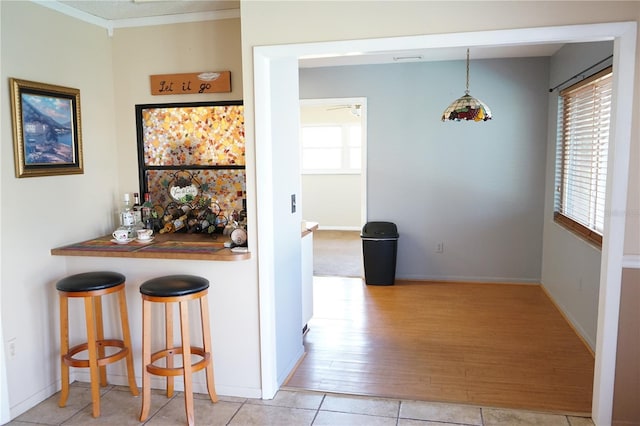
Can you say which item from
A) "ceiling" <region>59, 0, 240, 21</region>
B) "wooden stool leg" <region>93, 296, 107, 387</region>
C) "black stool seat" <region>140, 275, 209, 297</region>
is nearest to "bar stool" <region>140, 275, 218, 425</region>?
"black stool seat" <region>140, 275, 209, 297</region>

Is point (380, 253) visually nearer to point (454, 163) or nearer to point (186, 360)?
point (454, 163)

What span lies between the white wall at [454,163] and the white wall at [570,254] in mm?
208

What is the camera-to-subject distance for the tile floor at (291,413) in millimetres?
2826

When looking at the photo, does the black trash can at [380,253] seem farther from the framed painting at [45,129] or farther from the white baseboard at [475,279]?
the framed painting at [45,129]

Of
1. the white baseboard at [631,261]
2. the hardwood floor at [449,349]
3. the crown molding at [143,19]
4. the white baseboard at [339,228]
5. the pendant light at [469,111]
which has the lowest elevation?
the hardwood floor at [449,349]

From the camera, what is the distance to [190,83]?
3.44m

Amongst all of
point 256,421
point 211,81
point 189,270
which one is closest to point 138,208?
point 189,270

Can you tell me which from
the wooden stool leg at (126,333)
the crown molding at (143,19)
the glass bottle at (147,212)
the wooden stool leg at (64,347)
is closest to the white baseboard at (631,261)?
the crown molding at (143,19)

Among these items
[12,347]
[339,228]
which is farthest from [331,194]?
[12,347]

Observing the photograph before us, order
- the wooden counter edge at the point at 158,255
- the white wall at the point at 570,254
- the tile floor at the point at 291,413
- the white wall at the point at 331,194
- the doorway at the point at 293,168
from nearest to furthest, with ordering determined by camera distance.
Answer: the doorway at the point at 293,168 → the tile floor at the point at 291,413 → the wooden counter edge at the point at 158,255 → the white wall at the point at 570,254 → the white wall at the point at 331,194

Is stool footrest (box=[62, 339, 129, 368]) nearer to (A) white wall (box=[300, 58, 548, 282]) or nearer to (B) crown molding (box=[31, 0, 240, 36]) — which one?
(B) crown molding (box=[31, 0, 240, 36])

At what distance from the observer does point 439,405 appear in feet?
9.84

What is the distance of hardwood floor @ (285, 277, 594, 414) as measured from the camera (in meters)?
3.19

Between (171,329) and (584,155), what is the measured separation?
11.5 ft
